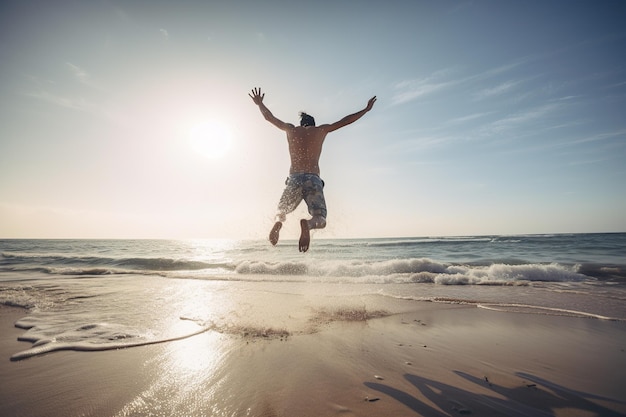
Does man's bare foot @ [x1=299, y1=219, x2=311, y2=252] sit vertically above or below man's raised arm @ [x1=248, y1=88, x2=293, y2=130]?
below

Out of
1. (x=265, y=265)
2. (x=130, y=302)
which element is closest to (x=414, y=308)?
(x=130, y=302)

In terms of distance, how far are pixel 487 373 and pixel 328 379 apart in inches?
76.8

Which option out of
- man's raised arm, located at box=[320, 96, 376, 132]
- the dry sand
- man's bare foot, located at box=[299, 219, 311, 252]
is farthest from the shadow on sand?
man's raised arm, located at box=[320, 96, 376, 132]

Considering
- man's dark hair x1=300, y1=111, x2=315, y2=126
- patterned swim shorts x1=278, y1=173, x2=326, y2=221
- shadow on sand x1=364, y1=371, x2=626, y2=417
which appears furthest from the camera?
man's dark hair x1=300, y1=111, x2=315, y2=126

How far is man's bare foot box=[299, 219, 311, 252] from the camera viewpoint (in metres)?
5.54

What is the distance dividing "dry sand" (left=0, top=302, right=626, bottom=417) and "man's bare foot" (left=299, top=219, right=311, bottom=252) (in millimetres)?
1486

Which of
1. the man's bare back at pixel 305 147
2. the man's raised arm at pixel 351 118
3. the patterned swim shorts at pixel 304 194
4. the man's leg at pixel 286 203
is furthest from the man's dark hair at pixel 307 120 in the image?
the man's leg at pixel 286 203

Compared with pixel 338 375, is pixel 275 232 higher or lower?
higher

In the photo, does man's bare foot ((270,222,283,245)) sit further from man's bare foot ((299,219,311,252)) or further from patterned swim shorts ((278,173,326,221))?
man's bare foot ((299,219,311,252))

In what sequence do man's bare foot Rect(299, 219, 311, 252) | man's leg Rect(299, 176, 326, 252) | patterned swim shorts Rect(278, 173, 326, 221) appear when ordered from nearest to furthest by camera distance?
man's bare foot Rect(299, 219, 311, 252) → man's leg Rect(299, 176, 326, 252) → patterned swim shorts Rect(278, 173, 326, 221)

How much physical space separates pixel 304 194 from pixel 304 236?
973 mm

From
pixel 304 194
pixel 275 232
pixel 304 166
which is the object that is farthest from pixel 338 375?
pixel 304 166

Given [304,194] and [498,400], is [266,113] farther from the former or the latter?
[498,400]

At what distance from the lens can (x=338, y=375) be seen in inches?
133
